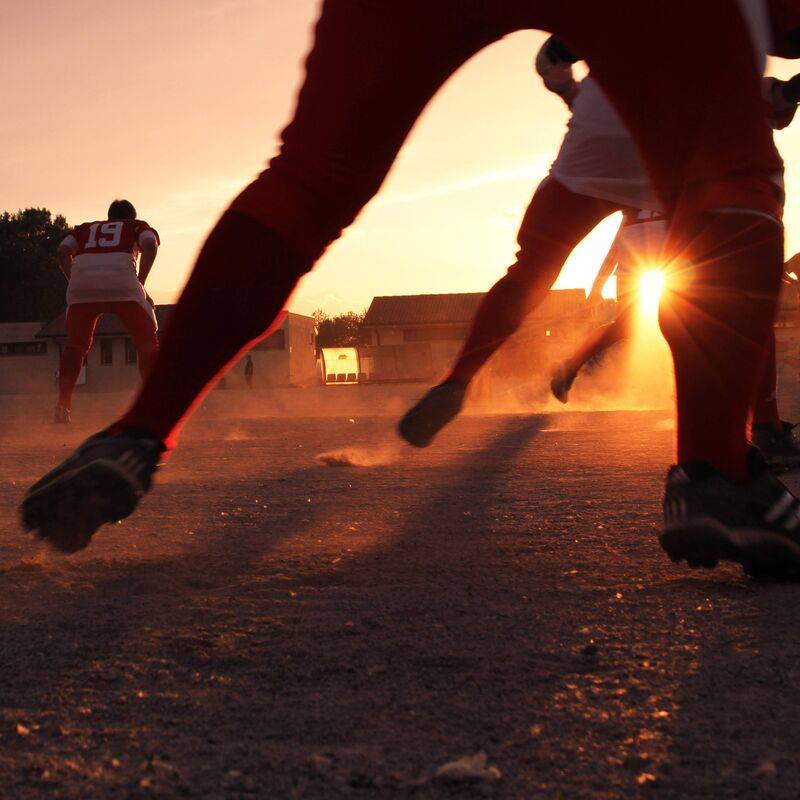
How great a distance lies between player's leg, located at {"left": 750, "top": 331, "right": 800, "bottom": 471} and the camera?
3395 mm

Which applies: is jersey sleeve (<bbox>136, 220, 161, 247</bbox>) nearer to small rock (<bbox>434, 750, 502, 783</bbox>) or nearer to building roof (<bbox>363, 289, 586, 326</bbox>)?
small rock (<bbox>434, 750, 502, 783</bbox>)

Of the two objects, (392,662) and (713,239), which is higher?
(713,239)

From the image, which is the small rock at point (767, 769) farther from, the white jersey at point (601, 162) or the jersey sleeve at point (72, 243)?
the jersey sleeve at point (72, 243)

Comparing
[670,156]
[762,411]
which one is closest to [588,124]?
[762,411]

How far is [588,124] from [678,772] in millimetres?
2629

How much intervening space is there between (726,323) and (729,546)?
→ 39 cm

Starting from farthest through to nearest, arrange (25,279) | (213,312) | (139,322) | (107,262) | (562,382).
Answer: (25,279), (139,322), (107,262), (562,382), (213,312)

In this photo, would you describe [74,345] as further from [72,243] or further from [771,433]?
[771,433]

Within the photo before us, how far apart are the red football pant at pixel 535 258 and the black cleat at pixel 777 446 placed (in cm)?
108

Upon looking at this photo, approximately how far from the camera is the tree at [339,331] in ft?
273

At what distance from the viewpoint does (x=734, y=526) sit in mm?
1592

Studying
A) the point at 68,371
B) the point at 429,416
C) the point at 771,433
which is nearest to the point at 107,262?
the point at 68,371

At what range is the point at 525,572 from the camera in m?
1.82

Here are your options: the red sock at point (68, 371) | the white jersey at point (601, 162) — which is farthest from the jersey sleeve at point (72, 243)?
the white jersey at point (601, 162)
